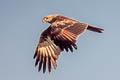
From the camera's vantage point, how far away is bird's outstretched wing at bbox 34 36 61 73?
13810 mm

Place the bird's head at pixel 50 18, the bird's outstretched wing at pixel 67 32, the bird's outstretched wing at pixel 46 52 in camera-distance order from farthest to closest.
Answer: the bird's head at pixel 50 18, the bird's outstretched wing at pixel 46 52, the bird's outstretched wing at pixel 67 32

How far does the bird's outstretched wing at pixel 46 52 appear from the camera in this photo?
1381cm

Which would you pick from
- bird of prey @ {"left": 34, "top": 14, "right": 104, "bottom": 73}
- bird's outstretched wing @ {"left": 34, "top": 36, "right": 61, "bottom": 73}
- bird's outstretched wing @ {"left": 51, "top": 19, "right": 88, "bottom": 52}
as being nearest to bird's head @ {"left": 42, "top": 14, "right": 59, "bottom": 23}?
bird of prey @ {"left": 34, "top": 14, "right": 104, "bottom": 73}

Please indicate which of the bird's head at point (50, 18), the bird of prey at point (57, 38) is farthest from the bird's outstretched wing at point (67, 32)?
the bird's head at point (50, 18)

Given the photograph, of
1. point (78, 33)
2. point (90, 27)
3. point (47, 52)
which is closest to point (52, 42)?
point (47, 52)

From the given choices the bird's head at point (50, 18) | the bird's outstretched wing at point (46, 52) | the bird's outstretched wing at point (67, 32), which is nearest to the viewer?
the bird's outstretched wing at point (67, 32)

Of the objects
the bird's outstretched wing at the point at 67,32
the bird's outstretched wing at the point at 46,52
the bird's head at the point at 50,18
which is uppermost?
the bird's outstretched wing at the point at 67,32

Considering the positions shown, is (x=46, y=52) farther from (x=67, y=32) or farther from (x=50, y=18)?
(x=67, y=32)

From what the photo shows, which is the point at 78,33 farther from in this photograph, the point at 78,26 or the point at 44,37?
the point at 44,37

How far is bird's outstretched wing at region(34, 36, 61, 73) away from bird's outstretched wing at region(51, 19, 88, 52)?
39 cm

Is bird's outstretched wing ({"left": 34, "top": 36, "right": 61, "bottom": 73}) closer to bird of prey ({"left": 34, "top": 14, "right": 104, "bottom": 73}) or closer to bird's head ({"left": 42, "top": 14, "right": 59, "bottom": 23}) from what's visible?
bird of prey ({"left": 34, "top": 14, "right": 104, "bottom": 73})

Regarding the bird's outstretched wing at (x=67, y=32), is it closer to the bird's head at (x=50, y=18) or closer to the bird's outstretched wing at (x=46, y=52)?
the bird's outstretched wing at (x=46, y=52)

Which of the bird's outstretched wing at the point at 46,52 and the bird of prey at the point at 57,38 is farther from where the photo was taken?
the bird's outstretched wing at the point at 46,52

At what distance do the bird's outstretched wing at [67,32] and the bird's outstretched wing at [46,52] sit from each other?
39cm
